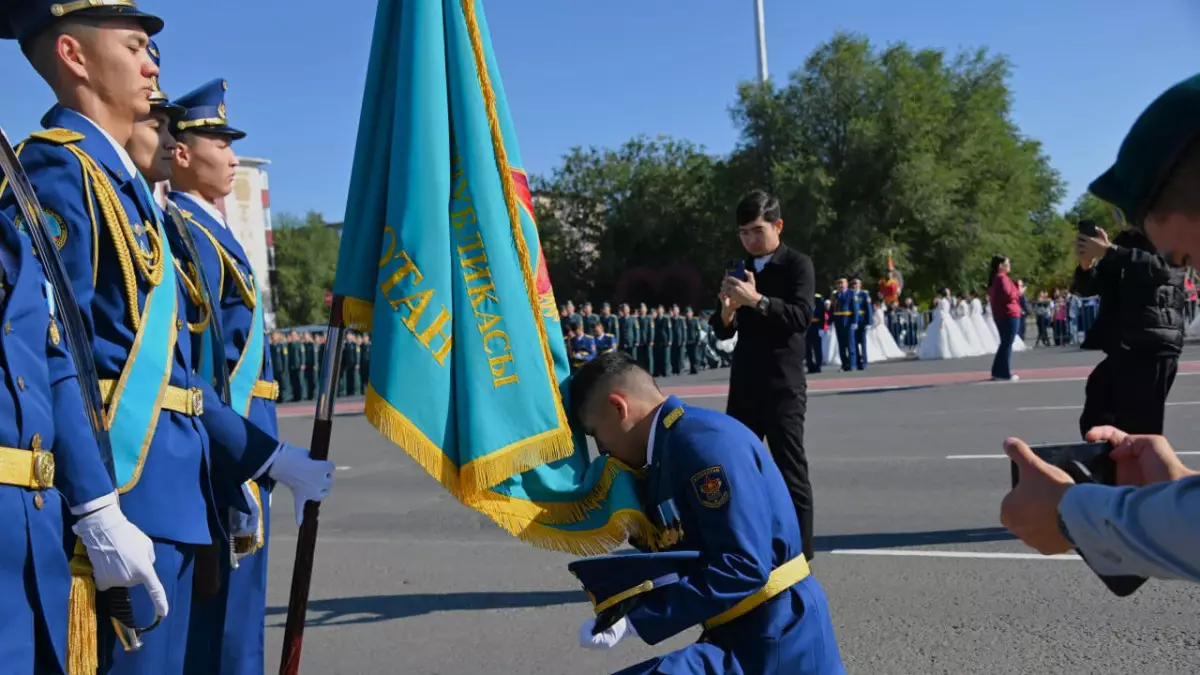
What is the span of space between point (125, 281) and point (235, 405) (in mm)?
999

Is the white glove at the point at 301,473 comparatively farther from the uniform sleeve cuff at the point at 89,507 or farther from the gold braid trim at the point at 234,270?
the uniform sleeve cuff at the point at 89,507

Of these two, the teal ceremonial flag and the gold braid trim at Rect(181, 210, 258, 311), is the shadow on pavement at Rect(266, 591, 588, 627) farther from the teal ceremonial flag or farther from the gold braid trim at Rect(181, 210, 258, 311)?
the gold braid trim at Rect(181, 210, 258, 311)

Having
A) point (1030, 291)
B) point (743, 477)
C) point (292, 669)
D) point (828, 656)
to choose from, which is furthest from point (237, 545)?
point (1030, 291)

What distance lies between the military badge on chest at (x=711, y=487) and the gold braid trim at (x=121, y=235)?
152 cm

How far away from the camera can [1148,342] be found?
5977 millimetres

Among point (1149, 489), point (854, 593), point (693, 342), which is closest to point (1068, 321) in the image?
point (693, 342)

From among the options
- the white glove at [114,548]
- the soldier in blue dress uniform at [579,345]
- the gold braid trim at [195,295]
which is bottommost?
the soldier in blue dress uniform at [579,345]

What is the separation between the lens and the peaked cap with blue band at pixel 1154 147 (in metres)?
1.55

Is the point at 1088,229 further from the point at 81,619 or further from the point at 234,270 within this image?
the point at 81,619

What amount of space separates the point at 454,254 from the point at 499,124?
0.51 metres

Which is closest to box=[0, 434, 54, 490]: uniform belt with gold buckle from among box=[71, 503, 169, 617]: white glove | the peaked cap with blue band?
box=[71, 503, 169, 617]: white glove

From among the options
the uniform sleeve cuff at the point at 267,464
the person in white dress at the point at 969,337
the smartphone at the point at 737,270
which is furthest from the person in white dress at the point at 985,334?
the uniform sleeve cuff at the point at 267,464

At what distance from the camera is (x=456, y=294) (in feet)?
12.0

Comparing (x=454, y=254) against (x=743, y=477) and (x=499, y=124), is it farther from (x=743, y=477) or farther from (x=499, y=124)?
(x=743, y=477)
